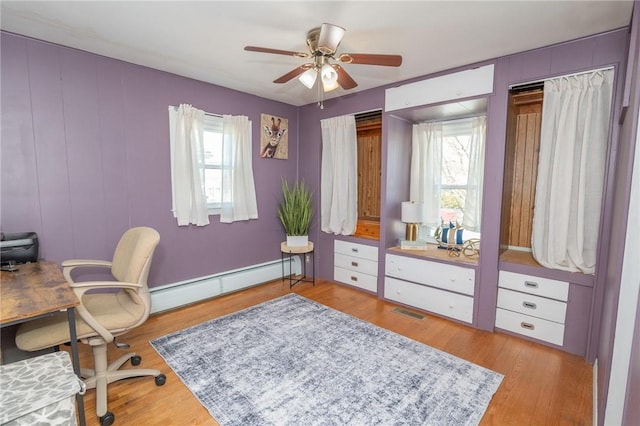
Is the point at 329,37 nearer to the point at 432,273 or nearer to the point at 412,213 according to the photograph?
the point at 412,213

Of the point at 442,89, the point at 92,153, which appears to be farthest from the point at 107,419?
the point at 442,89

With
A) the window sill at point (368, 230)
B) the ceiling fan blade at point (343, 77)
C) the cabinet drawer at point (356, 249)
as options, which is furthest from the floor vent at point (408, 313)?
the ceiling fan blade at point (343, 77)

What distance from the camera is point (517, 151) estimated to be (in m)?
3.01

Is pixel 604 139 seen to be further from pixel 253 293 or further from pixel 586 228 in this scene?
pixel 253 293

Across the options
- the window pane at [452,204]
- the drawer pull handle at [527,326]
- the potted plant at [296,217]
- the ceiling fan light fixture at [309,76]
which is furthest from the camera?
the potted plant at [296,217]

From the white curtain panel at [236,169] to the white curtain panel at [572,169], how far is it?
2999 mm

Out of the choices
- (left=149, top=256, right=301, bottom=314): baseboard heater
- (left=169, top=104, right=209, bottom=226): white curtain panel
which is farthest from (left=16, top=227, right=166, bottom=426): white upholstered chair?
(left=169, top=104, right=209, bottom=226): white curtain panel

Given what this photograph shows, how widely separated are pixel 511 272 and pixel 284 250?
2.42 metres

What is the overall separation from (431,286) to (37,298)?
303 cm

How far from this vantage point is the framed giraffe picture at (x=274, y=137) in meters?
3.82

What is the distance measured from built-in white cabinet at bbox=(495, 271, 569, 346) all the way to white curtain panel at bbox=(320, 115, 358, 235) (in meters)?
1.76

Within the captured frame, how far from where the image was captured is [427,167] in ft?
11.5

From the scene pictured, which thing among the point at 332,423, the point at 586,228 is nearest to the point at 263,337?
the point at 332,423

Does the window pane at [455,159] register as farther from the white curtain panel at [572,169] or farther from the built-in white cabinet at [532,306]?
the built-in white cabinet at [532,306]
